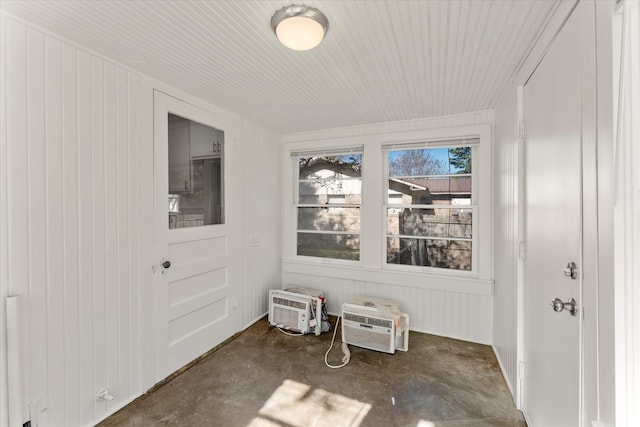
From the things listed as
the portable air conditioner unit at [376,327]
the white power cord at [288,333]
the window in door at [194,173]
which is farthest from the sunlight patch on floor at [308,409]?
the window in door at [194,173]

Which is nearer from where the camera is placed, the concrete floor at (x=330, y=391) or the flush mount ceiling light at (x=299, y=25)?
the flush mount ceiling light at (x=299, y=25)

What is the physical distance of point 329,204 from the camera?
3.55m

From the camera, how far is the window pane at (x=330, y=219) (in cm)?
342

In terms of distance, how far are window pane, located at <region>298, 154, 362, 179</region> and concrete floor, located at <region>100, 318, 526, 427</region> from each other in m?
2.06

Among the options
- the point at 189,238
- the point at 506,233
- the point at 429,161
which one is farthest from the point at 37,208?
the point at 429,161

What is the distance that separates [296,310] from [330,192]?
5.11 feet

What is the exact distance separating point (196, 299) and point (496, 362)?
282cm

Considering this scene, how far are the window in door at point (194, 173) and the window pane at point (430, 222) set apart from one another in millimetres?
2015

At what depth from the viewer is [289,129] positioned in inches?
136

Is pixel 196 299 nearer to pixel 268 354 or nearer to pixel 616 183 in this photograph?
pixel 268 354

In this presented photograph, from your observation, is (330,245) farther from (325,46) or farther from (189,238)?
(325,46)

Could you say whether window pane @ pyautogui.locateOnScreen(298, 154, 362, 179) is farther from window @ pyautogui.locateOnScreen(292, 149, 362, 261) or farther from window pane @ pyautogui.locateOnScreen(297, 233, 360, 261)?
window pane @ pyautogui.locateOnScreen(297, 233, 360, 261)

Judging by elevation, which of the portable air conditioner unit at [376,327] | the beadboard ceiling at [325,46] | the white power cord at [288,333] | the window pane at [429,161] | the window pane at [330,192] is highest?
the beadboard ceiling at [325,46]

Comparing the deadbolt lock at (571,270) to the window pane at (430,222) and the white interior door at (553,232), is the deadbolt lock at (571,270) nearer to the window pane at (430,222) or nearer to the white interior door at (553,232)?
the white interior door at (553,232)
